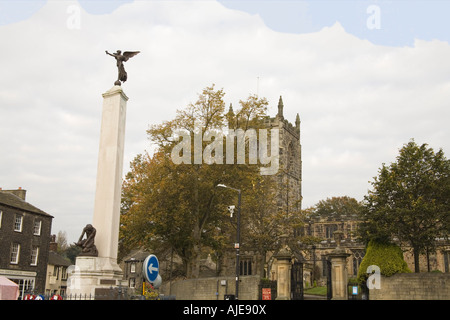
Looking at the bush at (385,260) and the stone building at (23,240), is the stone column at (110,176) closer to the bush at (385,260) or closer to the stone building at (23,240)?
the bush at (385,260)

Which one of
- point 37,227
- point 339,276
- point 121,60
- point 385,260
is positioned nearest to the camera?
point 121,60

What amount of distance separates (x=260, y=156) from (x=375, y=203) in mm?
12408

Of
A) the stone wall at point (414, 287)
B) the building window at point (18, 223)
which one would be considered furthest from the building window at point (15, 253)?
the stone wall at point (414, 287)

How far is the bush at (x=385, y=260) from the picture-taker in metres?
27.4

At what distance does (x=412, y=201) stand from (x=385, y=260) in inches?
180

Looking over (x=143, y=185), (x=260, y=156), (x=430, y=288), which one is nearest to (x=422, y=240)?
(x=430, y=288)

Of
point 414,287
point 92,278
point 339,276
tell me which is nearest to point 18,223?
point 92,278

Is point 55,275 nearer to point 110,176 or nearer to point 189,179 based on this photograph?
point 189,179

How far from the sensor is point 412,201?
29641 millimetres

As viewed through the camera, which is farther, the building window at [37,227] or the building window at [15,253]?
the building window at [37,227]

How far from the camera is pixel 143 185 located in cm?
3631

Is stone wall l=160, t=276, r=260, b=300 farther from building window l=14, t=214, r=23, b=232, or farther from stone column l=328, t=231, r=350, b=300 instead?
building window l=14, t=214, r=23, b=232

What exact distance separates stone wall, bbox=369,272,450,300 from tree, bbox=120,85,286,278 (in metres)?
12.3

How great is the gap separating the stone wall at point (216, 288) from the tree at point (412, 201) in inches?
321
